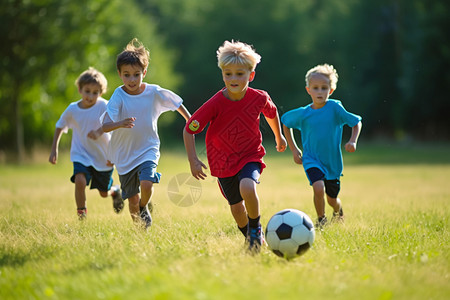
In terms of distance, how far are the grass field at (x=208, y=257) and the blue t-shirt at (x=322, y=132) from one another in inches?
34.7

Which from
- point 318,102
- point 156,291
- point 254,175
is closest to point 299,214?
point 254,175

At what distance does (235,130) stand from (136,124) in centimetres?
171

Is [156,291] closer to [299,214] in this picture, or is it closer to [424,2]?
[299,214]

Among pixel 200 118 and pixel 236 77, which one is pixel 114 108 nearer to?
pixel 200 118

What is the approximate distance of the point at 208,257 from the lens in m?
4.86

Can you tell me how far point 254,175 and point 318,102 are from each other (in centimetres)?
242

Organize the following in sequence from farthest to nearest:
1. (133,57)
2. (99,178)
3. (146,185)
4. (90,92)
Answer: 1. (99,178)
2. (90,92)
3. (133,57)
4. (146,185)

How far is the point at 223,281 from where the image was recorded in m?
4.06

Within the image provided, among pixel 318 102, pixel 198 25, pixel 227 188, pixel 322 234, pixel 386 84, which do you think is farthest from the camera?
pixel 198 25

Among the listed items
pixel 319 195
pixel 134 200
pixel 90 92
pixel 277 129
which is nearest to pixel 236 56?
pixel 277 129

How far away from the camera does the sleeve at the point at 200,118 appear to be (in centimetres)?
555

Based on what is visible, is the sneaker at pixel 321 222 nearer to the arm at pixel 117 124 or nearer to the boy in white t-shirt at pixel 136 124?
the boy in white t-shirt at pixel 136 124

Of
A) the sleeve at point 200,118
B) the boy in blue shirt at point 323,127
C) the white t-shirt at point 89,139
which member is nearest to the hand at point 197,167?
the sleeve at point 200,118

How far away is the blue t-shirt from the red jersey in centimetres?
170
